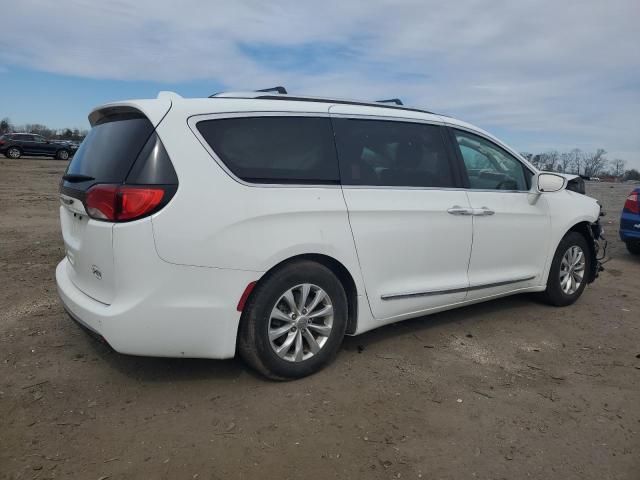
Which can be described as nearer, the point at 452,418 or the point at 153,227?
the point at 153,227

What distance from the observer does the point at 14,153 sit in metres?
31.8

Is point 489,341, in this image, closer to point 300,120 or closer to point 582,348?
point 582,348

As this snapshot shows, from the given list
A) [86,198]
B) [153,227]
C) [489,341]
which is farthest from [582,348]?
[86,198]

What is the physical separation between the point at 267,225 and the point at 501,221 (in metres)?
2.28

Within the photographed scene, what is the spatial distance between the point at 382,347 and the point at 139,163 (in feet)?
7.34

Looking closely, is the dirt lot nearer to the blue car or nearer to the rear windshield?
the rear windshield

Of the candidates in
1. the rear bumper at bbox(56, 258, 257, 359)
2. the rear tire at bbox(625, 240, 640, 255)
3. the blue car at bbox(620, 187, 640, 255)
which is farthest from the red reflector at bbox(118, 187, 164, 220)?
the rear tire at bbox(625, 240, 640, 255)

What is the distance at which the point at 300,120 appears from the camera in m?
3.51

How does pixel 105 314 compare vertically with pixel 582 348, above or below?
above

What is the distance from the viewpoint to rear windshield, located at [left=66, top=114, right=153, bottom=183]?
2.99 m

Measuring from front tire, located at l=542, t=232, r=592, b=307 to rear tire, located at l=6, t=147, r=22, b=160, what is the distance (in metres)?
33.9

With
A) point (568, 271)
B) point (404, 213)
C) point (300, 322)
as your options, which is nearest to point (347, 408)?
point (300, 322)

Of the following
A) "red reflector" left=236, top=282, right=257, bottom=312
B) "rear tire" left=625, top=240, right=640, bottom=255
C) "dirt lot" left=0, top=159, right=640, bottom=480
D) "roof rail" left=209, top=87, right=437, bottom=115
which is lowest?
"dirt lot" left=0, top=159, right=640, bottom=480

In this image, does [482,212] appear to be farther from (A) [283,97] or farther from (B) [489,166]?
(A) [283,97]
